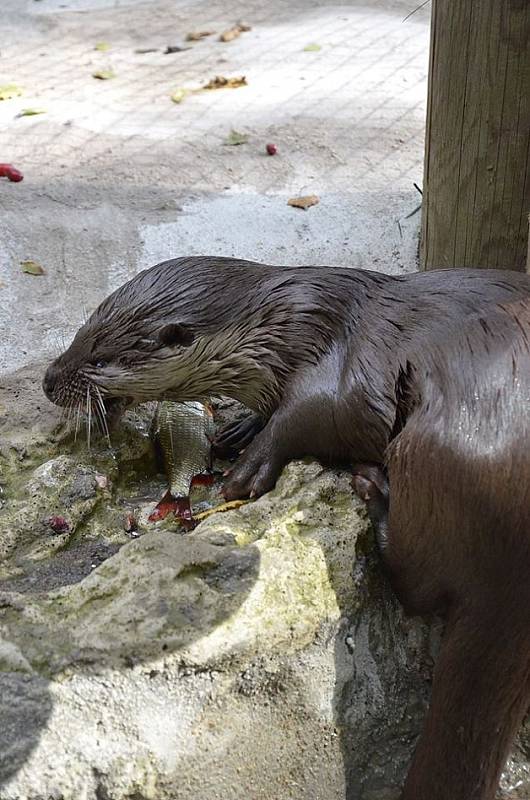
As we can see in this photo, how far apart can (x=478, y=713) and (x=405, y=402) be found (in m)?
0.65

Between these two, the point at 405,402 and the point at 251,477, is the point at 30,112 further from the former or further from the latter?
the point at 405,402

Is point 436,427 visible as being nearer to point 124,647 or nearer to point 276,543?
point 276,543

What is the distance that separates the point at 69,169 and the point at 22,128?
626 mm

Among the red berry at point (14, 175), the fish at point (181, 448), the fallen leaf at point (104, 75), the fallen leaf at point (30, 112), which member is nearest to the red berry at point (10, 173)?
the red berry at point (14, 175)

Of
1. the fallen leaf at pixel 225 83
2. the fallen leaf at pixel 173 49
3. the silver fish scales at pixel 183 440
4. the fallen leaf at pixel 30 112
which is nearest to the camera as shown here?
the silver fish scales at pixel 183 440

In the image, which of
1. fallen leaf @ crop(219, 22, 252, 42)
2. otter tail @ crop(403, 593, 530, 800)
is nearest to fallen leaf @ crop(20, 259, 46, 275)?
otter tail @ crop(403, 593, 530, 800)

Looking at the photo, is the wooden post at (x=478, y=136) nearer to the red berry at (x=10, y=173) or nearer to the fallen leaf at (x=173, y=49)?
the red berry at (x=10, y=173)

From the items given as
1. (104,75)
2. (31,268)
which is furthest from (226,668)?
(104,75)

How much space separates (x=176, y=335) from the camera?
2391 mm

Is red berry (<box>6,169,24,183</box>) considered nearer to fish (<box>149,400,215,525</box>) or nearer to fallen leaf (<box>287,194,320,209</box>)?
fallen leaf (<box>287,194,320,209</box>)

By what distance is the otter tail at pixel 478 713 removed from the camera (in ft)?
5.56

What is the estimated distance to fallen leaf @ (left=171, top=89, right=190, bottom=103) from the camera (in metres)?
5.39

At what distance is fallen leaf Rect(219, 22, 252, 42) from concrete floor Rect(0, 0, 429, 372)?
0.21 ft

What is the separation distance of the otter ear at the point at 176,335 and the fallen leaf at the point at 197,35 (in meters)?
4.74
